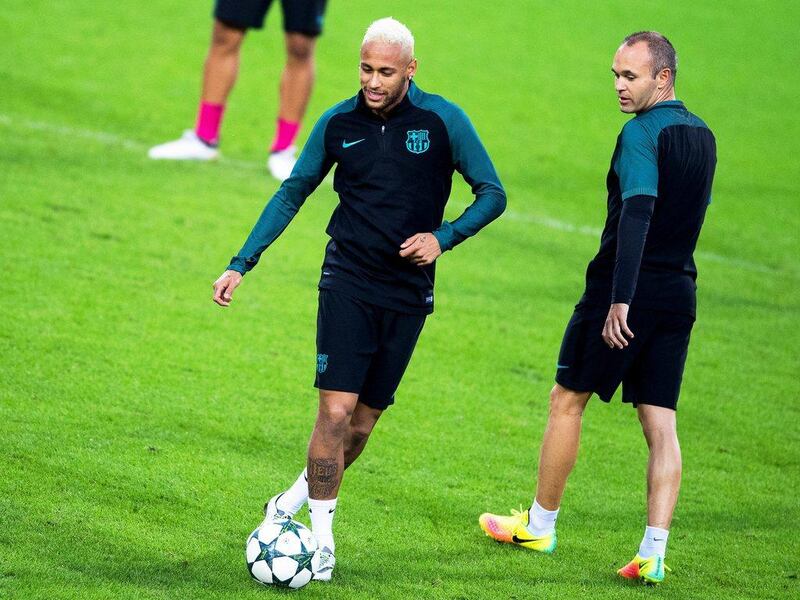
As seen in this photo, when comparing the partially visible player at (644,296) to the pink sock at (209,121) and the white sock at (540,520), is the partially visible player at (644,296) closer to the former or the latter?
the white sock at (540,520)

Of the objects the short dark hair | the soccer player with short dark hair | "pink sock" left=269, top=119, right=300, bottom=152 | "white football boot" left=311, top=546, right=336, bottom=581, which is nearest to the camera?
"white football boot" left=311, top=546, right=336, bottom=581

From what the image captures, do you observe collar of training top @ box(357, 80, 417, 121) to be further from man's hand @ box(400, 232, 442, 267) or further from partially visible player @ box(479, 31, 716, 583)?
partially visible player @ box(479, 31, 716, 583)

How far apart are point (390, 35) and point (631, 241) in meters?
1.22

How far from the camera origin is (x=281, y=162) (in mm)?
11953

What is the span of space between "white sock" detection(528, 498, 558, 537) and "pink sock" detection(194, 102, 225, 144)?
6.76 metres

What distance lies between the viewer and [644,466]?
22.6 feet

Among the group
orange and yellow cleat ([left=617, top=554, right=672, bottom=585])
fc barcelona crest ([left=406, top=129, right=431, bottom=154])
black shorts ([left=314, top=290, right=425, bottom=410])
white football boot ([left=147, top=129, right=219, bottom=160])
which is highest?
fc barcelona crest ([left=406, top=129, right=431, bottom=154])

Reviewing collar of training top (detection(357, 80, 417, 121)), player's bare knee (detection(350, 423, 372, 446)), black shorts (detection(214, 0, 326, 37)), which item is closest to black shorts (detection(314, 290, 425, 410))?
player's bare knee (detection(350, 423, 372, 446))

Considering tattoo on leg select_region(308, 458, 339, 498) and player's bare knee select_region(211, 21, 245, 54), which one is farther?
player's bare knee select_region(211, 21, 245, 54)

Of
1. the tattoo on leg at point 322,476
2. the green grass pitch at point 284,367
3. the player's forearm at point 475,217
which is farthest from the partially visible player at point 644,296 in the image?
the tattoo on leg at point 322,476

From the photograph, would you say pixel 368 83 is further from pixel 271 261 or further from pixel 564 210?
pixel 564 210

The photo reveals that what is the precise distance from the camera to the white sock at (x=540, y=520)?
5664 mm

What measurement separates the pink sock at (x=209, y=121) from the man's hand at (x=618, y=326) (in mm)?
7043

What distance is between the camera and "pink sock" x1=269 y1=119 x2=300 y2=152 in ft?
38.5
